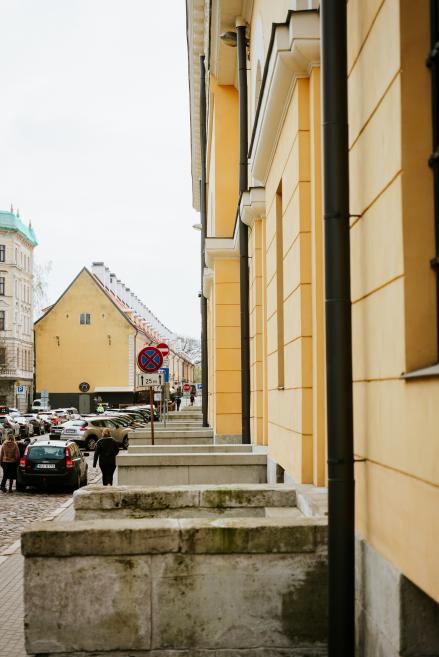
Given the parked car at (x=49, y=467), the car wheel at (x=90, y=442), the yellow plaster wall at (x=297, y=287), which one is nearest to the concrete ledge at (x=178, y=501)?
the yellow plaster wall at (x=297, y=287)

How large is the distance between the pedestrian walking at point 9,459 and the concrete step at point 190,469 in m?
11.2

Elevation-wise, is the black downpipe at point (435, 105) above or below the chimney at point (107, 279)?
below

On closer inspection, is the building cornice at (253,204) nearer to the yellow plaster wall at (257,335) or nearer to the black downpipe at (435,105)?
the yellow plaster wall at (257,335)

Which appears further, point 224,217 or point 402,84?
point 224,217

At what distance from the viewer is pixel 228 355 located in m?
17.8

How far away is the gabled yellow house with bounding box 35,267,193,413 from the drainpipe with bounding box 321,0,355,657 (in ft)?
226

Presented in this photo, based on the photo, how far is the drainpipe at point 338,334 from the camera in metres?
4.66

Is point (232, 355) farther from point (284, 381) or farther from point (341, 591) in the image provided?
point (341, 591)

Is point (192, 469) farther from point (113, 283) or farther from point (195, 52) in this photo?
point (113, 283)

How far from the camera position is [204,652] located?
5148 millimetres

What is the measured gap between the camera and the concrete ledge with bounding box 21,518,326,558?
5.10 meters

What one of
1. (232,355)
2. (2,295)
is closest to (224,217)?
(232,355)

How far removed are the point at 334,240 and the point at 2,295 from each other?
7626 centimetres

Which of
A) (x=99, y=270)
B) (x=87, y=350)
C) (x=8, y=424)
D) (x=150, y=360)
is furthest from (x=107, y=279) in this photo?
(x=150, y=360)
